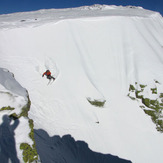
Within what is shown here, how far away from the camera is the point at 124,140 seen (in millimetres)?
9094

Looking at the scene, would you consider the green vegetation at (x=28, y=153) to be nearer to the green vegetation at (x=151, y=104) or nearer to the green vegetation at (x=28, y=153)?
the green vegetation at (x=28, y=153)

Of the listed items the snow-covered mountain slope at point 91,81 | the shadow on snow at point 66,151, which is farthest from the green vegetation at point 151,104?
the shadow on snow at point 66,151

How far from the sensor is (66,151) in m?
7.62

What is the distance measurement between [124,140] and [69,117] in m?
4.11

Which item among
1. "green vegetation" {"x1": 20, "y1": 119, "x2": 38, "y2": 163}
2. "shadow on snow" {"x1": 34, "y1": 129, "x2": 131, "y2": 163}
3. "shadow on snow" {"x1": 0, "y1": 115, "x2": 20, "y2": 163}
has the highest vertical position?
"shadow on snow" {"x1": 0, "y1": 115, "x2": 20, "y2": 163}

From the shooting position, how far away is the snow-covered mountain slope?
8641 mm

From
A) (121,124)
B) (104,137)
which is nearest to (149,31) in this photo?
(121,124)

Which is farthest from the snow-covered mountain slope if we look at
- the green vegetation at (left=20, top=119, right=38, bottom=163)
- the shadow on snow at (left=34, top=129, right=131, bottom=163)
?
the green vegetation at (left=20, top=119, right=38, bottom=163)

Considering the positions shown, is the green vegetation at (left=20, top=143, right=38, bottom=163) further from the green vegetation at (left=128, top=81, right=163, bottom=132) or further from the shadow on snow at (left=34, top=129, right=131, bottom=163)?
the green vegetation at (left=128, top=81, right=163, bottom=132)

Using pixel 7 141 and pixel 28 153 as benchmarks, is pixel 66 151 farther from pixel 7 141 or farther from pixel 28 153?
pixel 7 141

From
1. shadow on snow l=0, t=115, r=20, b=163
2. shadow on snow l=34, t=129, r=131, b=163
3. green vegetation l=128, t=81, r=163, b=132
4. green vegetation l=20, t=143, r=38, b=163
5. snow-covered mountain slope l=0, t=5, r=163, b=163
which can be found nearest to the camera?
shadow on snow l=0, t=115, r=20, b=163

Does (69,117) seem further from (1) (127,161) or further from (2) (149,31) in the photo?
(2) (149,31)

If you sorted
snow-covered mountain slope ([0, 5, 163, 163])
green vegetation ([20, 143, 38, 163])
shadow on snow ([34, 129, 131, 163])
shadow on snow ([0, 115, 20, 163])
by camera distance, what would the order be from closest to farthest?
shadow on snow ([0, 115, 20, 163]) → green vegetation ([20, 143, 38, 163]) → shadow on snow ([34, 129, 131, 163]) → snow-covered mountain slope ([0, 5, 163, 163])

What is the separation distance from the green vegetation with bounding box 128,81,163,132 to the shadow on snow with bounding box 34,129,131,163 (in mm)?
3865
